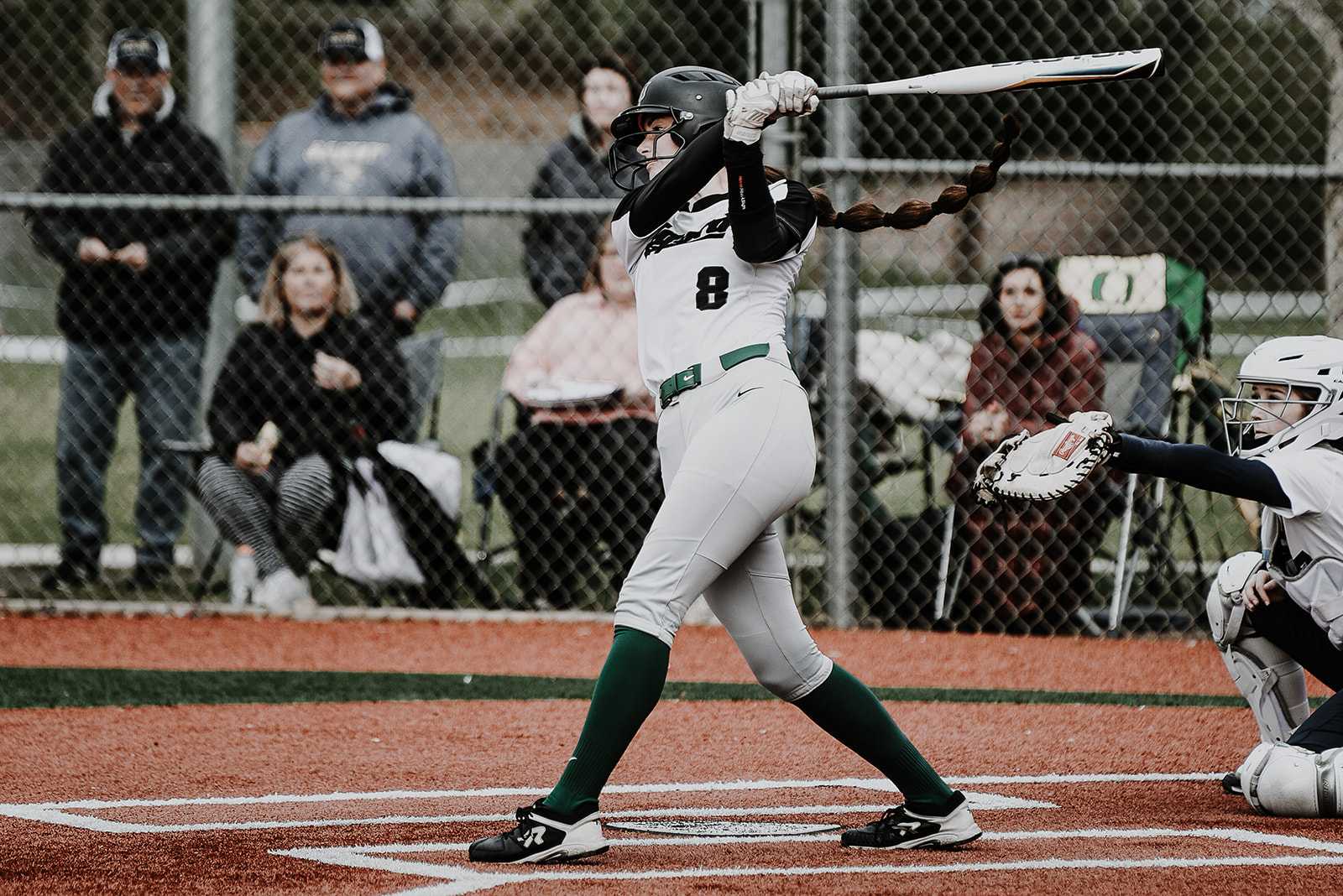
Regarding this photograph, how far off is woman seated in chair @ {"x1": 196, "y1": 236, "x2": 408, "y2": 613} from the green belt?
4.27 m

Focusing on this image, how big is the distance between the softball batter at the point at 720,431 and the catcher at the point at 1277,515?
1.79ft

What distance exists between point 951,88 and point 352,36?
207 inches

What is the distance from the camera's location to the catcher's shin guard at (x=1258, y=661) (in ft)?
14.6

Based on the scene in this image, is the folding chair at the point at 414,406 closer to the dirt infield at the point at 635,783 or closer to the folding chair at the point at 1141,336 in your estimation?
the dirt infield at the point at 635,783

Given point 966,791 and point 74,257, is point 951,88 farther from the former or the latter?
point 74,257

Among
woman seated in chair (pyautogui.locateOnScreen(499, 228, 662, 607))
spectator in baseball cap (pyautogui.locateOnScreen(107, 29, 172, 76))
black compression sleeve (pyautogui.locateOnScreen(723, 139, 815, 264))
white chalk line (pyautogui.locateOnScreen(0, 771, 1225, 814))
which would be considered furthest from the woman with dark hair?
black compression sleeve (pyautogui.locateOnScreen(723, 139, 815, 264))

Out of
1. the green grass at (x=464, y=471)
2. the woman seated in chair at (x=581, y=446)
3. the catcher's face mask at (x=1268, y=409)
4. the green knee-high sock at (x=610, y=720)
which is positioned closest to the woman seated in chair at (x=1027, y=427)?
the green grass at (x=464, y=471)

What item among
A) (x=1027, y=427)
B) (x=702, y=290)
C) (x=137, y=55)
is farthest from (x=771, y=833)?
(x=137, y=55)

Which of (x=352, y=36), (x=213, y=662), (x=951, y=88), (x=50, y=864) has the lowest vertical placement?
(x=50, y=864)

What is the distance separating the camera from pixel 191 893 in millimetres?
3260

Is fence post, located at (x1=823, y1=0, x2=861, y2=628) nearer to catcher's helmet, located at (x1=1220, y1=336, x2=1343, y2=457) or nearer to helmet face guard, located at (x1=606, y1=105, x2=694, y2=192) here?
catcher's helmet, located at (x1=1220, y1=336, x2=1343, y2=457)

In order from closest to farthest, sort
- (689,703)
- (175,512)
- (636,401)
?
(689,703)
(636,401)
(175,512)

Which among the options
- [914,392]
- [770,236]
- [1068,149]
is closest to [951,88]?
[770,236]

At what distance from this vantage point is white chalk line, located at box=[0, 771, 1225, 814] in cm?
423
